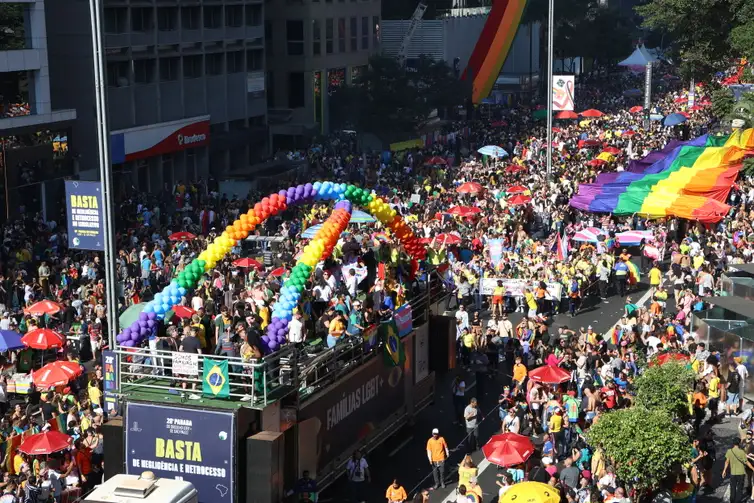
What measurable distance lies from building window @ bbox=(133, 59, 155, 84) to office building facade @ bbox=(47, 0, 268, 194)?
0.05 meters

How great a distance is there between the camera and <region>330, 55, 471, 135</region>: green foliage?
71.6 meters

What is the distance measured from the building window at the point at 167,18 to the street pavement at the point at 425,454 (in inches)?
1361

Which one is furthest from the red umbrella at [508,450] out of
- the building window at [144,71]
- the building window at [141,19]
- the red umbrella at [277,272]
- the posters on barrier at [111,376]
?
the building window at [141,19]

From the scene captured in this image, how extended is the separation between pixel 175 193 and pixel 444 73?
91.0 feet

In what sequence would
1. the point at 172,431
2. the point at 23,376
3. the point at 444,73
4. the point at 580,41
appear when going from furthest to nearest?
the point at 580,41 → the point at 444,73 → the point at 23,376 → the point at 172,431

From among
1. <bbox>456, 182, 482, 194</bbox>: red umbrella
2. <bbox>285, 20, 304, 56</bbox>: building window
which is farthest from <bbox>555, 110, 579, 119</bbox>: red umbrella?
<bbox>456, 182, 482, 194</bbox>: red umbrella

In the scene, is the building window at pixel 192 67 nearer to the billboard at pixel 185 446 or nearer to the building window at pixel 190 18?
the building window at pixel 190 18

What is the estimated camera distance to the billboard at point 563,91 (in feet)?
205

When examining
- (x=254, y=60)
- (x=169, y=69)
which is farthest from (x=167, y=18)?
(x=254, y=60)

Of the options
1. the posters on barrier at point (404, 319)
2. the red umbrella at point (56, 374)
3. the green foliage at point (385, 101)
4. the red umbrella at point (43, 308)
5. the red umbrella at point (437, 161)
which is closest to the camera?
the red umbrella at point (56, 374)

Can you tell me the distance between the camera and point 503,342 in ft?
104

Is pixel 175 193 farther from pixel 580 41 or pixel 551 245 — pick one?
pixel 580 41

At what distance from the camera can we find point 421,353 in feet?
89.6

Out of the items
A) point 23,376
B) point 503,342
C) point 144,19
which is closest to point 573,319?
point 503,342
